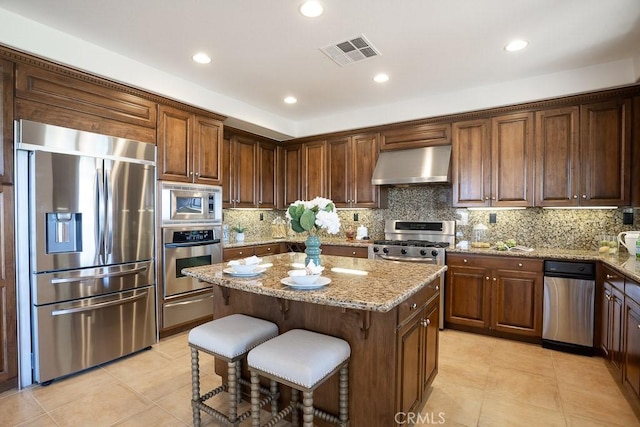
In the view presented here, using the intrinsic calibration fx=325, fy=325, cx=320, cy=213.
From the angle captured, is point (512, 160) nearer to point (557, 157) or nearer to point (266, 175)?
point (557, 157)

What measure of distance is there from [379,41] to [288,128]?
2510mm

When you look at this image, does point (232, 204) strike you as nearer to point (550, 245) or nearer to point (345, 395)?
point (345, 395)

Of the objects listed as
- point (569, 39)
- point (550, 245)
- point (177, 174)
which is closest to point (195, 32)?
point (177, 174)

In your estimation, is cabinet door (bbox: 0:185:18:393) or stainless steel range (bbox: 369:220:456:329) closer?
cabinet door (bbox: 0:185:18:393)

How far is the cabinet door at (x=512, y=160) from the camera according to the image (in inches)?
138

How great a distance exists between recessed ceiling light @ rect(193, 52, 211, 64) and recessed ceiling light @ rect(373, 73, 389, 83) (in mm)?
1680

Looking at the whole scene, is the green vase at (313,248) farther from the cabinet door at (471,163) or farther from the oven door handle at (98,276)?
the cabinet door at (471,163)

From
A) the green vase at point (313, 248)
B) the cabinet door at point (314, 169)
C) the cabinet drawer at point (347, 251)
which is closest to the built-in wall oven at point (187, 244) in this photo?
the cabinet drawer at point (347, 251)

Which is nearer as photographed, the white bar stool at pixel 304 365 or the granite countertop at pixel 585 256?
the white bar stool at pixel 304 365

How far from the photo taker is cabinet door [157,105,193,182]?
10.9ft

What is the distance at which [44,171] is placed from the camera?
2512mm

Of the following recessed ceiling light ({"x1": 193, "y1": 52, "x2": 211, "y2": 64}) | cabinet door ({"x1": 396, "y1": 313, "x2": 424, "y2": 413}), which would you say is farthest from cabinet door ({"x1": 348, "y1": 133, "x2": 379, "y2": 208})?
cabinet door ({"x1": 396, "y1": 313, "x2": 424, "y2": 413})

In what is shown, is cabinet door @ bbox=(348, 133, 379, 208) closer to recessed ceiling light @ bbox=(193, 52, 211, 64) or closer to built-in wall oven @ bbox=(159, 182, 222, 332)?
built-in wall oven @ bbox=(159, 182, 222, 332)

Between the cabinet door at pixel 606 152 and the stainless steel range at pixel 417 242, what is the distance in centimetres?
142
